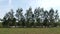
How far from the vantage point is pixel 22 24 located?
8181 cm

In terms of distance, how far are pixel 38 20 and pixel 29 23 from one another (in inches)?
241

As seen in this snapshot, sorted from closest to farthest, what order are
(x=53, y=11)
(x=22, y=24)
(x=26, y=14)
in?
(x=22, y=24) → (x=26, y=14) → (x=53, y=11)

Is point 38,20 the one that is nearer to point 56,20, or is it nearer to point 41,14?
point 41,14

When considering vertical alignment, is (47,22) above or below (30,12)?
below

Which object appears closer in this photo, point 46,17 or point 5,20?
point 5,20

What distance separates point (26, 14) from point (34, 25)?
8690 mm

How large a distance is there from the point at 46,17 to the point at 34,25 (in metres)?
12.4

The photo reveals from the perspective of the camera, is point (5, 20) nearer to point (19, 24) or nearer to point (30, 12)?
point (19, 24)

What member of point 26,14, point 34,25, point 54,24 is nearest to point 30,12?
point 26,14

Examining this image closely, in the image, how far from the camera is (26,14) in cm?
8756

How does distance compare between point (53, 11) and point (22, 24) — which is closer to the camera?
Result: point (22, 24)

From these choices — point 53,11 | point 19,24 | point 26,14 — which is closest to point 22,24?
point 19,24

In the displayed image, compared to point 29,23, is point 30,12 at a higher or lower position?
higher

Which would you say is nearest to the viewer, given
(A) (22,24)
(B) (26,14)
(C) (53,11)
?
(A) (22,24)
